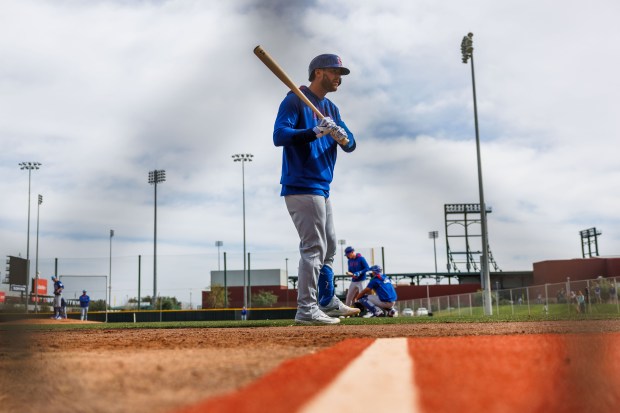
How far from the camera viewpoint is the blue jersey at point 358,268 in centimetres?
973

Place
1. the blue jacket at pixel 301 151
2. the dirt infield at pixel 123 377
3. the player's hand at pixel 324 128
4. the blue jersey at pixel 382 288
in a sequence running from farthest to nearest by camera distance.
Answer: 1. the blue jersey at pixel 382 288
2. the blue jacket at pixel 301 151
3. the player's hand at pixel 324 128
4. the dirt infield at pixel 123 377

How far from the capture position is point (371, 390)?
1.16 metres

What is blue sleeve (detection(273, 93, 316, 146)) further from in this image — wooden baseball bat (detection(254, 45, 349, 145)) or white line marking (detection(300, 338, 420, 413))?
white line marking (detection(300, 338, 420, 413))

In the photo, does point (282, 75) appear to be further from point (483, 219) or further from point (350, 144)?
point (483, 219)

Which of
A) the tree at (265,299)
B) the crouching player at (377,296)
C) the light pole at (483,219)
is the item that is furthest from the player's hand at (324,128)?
the tree at (265,299)

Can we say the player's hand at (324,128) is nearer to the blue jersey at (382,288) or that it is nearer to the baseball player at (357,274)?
the baseball player at (357,274)

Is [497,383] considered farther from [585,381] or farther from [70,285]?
[70,285]

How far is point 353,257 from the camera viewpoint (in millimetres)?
9375

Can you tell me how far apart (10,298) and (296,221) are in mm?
2669

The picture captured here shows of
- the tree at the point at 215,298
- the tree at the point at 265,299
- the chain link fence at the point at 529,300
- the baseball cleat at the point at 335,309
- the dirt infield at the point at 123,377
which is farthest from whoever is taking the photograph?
the tree at the point at 215,298

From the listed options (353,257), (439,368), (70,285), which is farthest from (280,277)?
(439,368)

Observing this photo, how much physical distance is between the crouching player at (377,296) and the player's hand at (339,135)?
18.1ft

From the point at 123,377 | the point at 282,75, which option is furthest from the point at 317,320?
the point at 123,377

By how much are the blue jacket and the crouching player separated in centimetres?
528
